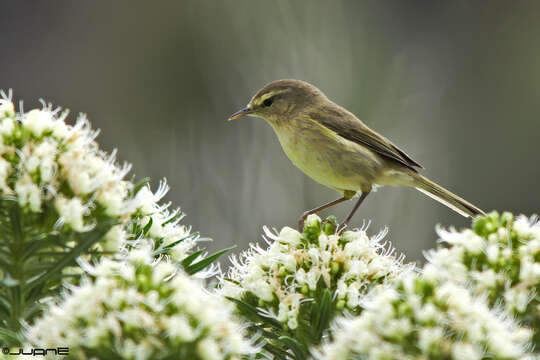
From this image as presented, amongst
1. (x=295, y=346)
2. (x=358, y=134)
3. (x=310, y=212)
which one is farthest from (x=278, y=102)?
(x=295, y=346)

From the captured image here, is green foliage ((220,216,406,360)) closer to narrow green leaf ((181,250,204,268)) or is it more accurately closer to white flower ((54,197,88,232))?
narrow green leaf ((181,250,204,268))

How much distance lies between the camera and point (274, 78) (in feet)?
29.9

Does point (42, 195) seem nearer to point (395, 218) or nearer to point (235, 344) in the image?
point (235, 344)

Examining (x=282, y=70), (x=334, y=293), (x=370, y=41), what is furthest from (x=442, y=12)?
(x=334, y=293)

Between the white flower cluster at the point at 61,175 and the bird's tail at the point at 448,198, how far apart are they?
320 cm

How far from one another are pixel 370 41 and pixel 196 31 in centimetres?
274

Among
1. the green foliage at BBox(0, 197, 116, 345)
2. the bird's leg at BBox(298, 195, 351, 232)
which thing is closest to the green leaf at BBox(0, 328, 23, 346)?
the green foliage at BBox(0, 197, 116, 345)

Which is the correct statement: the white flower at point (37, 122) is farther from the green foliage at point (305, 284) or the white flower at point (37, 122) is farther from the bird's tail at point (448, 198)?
the bird's tail at point (448, 198)

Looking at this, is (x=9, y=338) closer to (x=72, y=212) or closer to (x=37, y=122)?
(x=72, y=212)

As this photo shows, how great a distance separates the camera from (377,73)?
9.55 m

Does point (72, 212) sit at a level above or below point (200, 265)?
below

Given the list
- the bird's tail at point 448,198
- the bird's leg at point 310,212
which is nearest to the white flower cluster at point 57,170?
the bird's leg at point 310,212

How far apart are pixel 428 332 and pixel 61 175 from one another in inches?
41.0

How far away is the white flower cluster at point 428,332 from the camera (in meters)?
1.45
